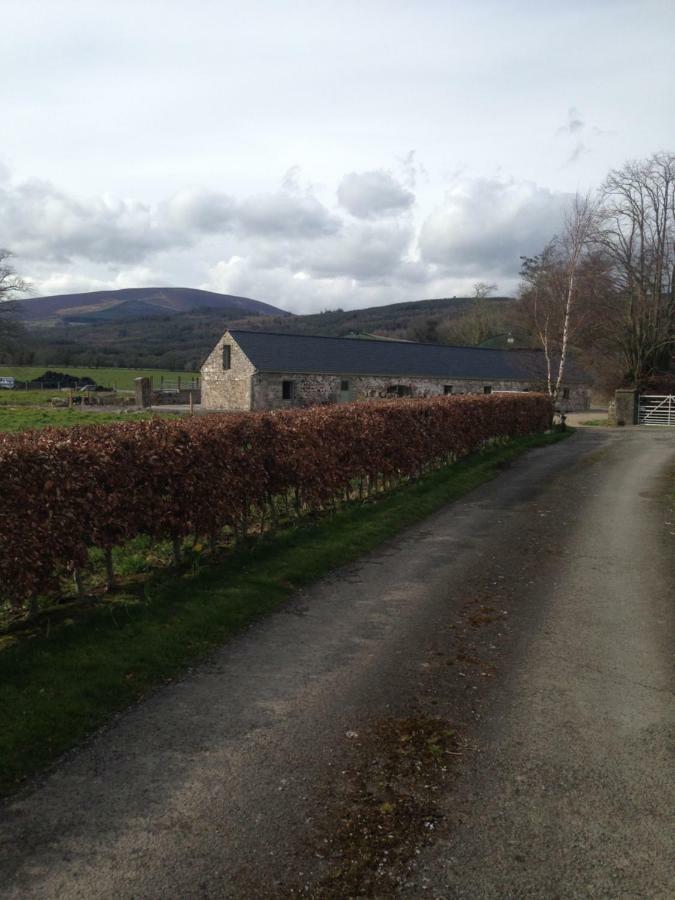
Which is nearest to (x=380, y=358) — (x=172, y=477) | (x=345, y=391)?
(x=345, y=391)

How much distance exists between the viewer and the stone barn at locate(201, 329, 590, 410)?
47.1m

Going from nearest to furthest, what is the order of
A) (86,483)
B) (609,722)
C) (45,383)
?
(609,722) < (86,483) < (45,383)

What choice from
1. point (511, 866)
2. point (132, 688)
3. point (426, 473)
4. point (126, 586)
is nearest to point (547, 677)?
point (511, 866)

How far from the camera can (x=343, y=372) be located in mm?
49031

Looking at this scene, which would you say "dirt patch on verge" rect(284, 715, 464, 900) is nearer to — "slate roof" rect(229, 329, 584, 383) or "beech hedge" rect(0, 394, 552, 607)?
"beech hedge" rect(0, 394, 552, 607)

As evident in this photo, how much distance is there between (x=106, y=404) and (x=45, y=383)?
92.5 feet

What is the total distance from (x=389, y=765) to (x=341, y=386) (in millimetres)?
44650

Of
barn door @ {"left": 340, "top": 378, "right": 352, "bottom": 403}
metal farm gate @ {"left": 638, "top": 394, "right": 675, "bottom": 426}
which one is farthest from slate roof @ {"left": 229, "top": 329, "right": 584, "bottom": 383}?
metal farm gate @ {"left": 638, "top": 394, "right": 675, "bottom": 426}

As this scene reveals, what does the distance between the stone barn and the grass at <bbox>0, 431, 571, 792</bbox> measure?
3574 cm

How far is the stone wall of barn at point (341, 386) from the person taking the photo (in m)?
46.3

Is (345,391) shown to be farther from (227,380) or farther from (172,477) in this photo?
(172,477)

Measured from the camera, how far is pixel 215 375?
51.1m

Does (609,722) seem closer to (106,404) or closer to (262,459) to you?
(262,459)

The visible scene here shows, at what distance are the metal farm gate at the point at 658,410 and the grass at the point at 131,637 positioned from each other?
123 ft
